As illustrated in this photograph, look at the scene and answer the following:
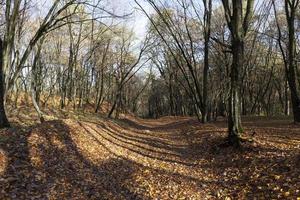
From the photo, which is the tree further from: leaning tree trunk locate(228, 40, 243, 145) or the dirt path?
the dirt path

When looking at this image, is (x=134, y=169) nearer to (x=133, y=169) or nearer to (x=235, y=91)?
(x=133, y=169)

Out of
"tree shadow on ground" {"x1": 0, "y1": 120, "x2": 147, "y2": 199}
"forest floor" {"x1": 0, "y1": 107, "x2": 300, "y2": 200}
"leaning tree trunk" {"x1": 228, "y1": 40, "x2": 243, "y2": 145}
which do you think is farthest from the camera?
"leaning tree trunk" {"x1": 228, "y1": 40, "x2": 243, "y2": 145}

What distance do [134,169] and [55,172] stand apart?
7.48 ft

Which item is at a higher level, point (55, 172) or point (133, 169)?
point (55, 172)

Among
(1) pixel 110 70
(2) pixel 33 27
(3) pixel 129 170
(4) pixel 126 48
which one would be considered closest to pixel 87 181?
(3) pixel 129 170

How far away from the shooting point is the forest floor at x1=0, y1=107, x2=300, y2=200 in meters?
7.62

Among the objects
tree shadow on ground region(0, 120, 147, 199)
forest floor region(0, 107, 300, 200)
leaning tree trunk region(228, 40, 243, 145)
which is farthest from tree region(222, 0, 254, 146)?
tree shadow on ground region(0, 120, 147, 199)

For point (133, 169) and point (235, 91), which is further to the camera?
point (235, 91)

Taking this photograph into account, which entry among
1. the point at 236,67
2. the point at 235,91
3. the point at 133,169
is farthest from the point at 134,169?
the point at 236,67

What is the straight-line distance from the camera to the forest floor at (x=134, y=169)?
762 cm

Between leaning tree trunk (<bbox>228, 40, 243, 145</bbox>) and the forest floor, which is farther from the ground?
leaning tree trunk (<bbox>228, 40, 243, 145</bbox>)

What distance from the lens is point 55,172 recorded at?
8797 mm

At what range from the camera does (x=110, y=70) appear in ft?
173

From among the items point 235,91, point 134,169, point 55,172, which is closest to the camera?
point 55,172
